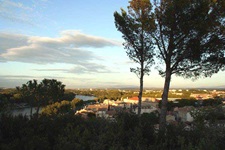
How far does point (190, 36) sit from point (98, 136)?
6919 mm

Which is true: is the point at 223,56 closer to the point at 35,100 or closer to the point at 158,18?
the point at 158,18

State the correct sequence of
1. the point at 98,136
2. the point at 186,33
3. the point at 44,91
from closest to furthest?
the point at 98,136, the point at 186,33, the point at 44,91

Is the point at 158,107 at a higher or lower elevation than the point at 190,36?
lower

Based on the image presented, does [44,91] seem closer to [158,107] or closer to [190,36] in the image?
[158,107]

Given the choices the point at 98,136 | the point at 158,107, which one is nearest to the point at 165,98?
the point at 98,136

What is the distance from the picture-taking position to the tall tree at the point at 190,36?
9922 mm

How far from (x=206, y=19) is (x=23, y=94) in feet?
157

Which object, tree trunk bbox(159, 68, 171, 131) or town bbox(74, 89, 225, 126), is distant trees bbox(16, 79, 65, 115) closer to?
town bbox(74, 89, 225, 126)

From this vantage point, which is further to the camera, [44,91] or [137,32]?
[44,91]

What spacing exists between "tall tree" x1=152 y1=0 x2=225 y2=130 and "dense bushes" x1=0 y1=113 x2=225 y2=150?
3.12 metres

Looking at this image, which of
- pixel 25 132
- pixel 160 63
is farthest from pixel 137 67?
pixel 25 132

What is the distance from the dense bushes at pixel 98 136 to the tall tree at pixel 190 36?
3.12 meters

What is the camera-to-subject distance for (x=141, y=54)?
13438 mm

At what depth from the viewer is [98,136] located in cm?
557
